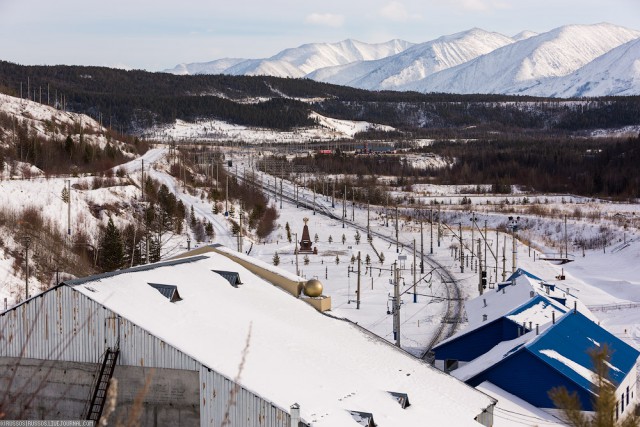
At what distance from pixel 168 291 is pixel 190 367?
4.81 metres

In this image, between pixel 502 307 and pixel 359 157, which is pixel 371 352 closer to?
pixel 502 307

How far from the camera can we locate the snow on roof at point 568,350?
2914 centimetres

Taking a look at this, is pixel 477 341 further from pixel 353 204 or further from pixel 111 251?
pixel 353 204

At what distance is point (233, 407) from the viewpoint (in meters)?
19.4

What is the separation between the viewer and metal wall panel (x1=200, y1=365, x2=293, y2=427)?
19.1 metres

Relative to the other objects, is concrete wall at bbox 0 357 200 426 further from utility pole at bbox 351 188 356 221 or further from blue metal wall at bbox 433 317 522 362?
utility pole at bbox 351 188 356 221

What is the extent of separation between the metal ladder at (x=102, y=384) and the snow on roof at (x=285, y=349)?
1079 mm

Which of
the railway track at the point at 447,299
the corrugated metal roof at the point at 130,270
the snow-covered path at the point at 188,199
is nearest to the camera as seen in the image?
the corrugated metal roof at the point at 130,270

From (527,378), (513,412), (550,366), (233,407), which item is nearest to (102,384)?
(233,407)

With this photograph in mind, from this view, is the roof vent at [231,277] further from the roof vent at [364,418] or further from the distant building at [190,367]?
the roof vent at [364,418]

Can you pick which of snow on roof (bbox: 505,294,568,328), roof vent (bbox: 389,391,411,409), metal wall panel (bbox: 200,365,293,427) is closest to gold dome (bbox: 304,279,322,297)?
roof vent (bbox: 389,391,411,409)

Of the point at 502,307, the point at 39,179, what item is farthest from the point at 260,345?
the point at 39,179

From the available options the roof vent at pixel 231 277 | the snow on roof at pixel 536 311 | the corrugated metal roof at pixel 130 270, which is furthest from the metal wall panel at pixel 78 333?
the snow on roof at pixel 536 311

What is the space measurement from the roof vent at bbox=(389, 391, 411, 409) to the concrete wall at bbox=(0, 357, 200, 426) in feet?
18.9
